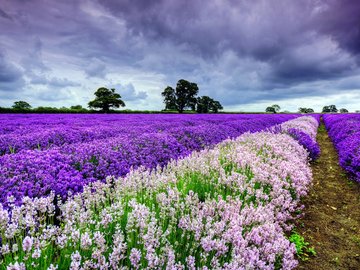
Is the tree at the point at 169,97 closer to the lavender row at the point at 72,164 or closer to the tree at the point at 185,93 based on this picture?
the tree at the point at 185,93

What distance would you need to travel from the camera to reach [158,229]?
6.64ft

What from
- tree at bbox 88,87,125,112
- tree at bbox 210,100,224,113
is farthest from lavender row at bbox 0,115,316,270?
tree at bbox 210,100,224,113

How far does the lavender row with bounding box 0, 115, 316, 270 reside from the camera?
1.77m

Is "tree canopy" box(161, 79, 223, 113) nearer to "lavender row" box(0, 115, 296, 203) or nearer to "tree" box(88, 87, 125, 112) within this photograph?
"tree" box(88, 87, 125, 112)

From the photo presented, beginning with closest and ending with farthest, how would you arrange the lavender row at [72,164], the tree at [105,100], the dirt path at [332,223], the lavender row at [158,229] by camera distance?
the lavender row at [158,229] < the dirt path at [332,223] < the lavender row at [72,164] < the tree at [105,100]

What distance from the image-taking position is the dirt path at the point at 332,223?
339 cm

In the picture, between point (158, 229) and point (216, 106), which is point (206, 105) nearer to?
point (216, 106)

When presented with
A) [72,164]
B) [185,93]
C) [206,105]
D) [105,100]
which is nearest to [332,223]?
[72,164]

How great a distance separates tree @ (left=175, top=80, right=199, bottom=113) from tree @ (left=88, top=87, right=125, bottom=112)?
528 inches

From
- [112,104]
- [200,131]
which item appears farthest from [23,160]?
[112,104]

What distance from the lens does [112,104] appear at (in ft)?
176

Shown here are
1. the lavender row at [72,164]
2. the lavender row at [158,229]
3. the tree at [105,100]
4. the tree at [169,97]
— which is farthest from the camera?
the tree at [169,97]

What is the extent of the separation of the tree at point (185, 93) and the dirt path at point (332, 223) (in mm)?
53544

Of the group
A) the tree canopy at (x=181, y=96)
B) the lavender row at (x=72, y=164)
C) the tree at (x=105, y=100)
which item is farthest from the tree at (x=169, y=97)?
the lavender row at (x=72, y=164)
